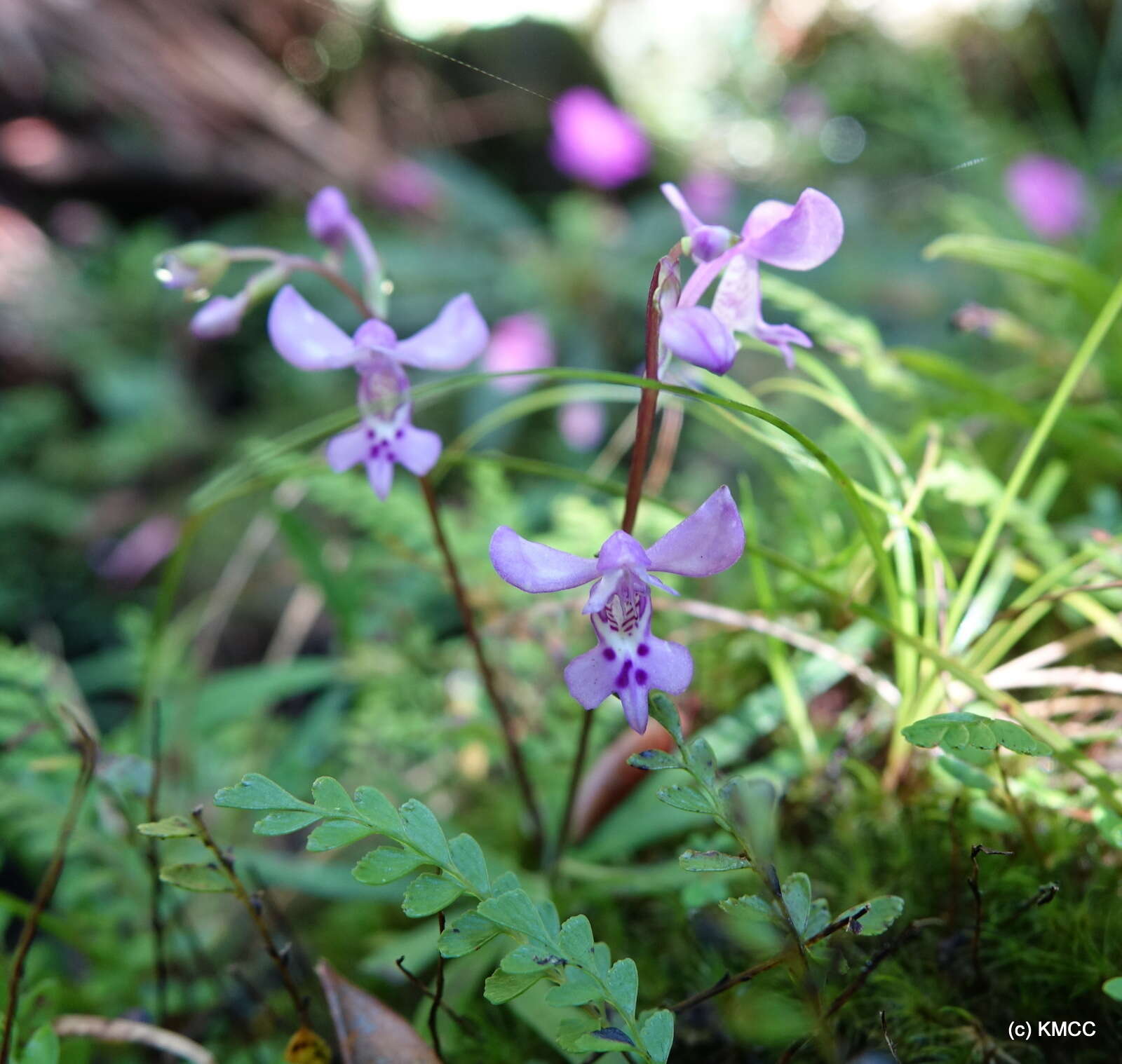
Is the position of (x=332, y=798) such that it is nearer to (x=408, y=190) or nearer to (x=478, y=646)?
(x=478, y=646)

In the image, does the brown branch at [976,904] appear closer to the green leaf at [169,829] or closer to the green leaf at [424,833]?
the green leaf at [424,833]

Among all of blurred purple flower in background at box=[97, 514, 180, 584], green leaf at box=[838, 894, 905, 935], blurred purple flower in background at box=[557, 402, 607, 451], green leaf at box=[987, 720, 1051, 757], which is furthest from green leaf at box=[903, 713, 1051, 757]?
blurred purple flower in background at box=[97, 514, 180, 584]

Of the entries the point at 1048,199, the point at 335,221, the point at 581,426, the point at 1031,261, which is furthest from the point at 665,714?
the point at 1048,199

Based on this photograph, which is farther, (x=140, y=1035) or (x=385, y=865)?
(x=140, y=1035)

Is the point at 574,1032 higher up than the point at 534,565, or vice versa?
the point at 534,565

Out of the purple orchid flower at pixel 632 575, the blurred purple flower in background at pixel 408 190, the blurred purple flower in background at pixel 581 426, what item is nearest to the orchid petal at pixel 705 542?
the purple orchid flower at pixel 632 575

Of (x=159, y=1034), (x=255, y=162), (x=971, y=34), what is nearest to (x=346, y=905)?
(x=159, y=1034)
